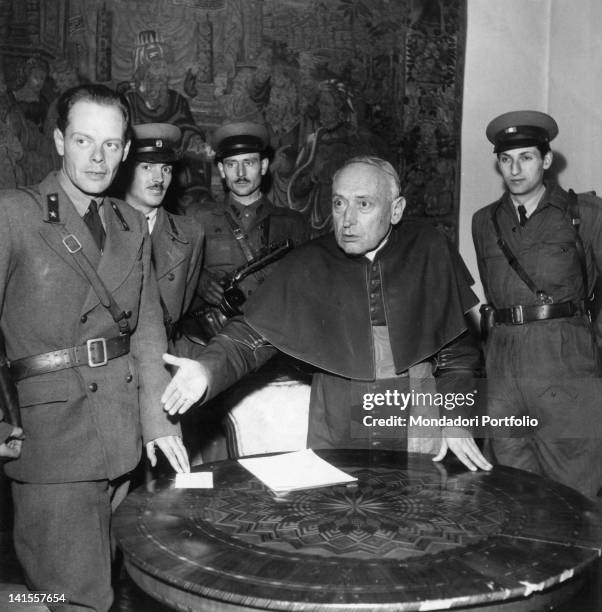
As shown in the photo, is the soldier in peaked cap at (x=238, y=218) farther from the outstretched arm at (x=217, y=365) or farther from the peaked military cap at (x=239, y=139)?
the outstretched arm at (x=217, y=365)

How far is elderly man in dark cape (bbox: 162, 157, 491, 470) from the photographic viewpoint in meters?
3.11

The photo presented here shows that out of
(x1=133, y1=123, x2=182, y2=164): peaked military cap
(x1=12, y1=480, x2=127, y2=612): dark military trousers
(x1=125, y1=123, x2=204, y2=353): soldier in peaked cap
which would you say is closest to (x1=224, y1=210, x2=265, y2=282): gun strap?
(x1=125, y1=123, x2=204, y2=353): soldier in peaked cap

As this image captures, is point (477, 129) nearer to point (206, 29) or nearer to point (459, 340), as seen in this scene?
point (206, 29)

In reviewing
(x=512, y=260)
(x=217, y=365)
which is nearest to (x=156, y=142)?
(x=217, y=365)

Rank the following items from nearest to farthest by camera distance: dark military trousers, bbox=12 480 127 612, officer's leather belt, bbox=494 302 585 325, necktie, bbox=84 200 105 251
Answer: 1. dark military trousers, bbox=12 480 127 612
2. necktie, bbox=84 200 105 251
3. officer's leather belt, bbox=494 302 585 325

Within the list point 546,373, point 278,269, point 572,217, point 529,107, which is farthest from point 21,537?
point 529,107

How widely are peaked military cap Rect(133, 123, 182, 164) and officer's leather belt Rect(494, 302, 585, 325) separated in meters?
2.19

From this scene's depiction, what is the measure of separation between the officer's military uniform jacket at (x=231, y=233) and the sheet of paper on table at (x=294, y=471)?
79.1 inches

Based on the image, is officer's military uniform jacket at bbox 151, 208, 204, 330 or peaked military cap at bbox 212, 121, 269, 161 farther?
peaked military cap at bbox 212, 121, 269, 161

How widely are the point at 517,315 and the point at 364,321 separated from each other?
1.43 metres

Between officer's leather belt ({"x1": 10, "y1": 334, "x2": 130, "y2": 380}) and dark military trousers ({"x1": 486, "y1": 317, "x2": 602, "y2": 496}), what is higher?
officer's leather belt ({"x1": 10, "y1": 334, "x2": 130, "y2": 380})

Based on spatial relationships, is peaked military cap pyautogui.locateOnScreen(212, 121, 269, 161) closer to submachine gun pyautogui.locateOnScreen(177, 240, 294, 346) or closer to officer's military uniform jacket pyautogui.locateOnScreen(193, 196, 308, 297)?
officer's military uniform jacket pyautogui.locateOnScreen(193, 196, 308, 297)

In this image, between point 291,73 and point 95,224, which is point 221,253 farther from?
point 95,224

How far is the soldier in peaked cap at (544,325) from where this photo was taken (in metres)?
4.14
